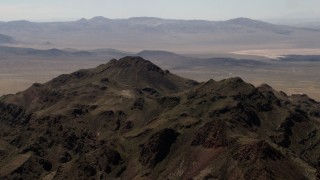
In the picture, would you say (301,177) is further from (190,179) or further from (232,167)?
(190,179)

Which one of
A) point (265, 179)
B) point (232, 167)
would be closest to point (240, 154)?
point (232, 167)

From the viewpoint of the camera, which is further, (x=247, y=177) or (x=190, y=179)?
(x=190, y=179)

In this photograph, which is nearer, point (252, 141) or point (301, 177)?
point (301, 177)

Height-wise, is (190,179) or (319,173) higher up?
(319,173)

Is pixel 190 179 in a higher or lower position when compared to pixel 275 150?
lower

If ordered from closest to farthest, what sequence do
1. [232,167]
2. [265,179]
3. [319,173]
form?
[319,173] → [265,179] → [232,167]

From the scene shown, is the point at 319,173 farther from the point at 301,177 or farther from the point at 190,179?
the point at 190,179

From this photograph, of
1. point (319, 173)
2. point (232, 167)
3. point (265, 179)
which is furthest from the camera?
point (232, 167)

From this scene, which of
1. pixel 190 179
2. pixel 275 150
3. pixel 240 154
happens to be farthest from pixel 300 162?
pixel 190 179
